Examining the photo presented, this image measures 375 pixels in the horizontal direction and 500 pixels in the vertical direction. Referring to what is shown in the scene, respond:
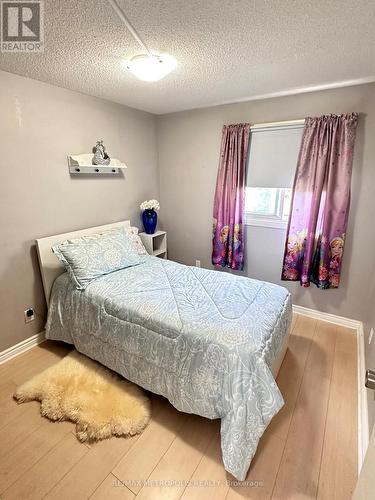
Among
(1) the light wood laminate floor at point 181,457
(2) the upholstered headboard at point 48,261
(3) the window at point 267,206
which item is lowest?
(1) the light wood laminate floor at point 181,457

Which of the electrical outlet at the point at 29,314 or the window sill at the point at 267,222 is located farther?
the window sill at the point at 267,222

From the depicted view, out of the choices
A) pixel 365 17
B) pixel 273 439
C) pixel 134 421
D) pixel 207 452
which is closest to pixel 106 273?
pixel 134 421

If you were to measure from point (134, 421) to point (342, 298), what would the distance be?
230 centimetres

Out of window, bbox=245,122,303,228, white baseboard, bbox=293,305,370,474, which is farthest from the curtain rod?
white baseboard, bbox=293,305,370,474

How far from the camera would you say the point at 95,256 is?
219cm

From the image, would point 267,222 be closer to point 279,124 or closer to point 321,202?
point 321,202

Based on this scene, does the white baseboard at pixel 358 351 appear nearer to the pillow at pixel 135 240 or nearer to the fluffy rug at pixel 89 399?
the fluffy rug at pixel 89 399

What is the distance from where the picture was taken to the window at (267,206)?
2.76 meters

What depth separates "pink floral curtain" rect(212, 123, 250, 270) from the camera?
108 inches

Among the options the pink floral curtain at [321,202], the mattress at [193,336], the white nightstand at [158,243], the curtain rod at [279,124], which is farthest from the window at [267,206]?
the white nightstand at [158,243]

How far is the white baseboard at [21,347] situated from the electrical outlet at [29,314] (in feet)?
0.59

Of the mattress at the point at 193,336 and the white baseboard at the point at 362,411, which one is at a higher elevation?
the mattress at the point at 193,336

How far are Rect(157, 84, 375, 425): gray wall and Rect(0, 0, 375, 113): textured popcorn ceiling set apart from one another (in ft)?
0.85

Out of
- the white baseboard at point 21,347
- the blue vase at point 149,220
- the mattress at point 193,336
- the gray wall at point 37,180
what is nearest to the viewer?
the mattress at point 193,336
